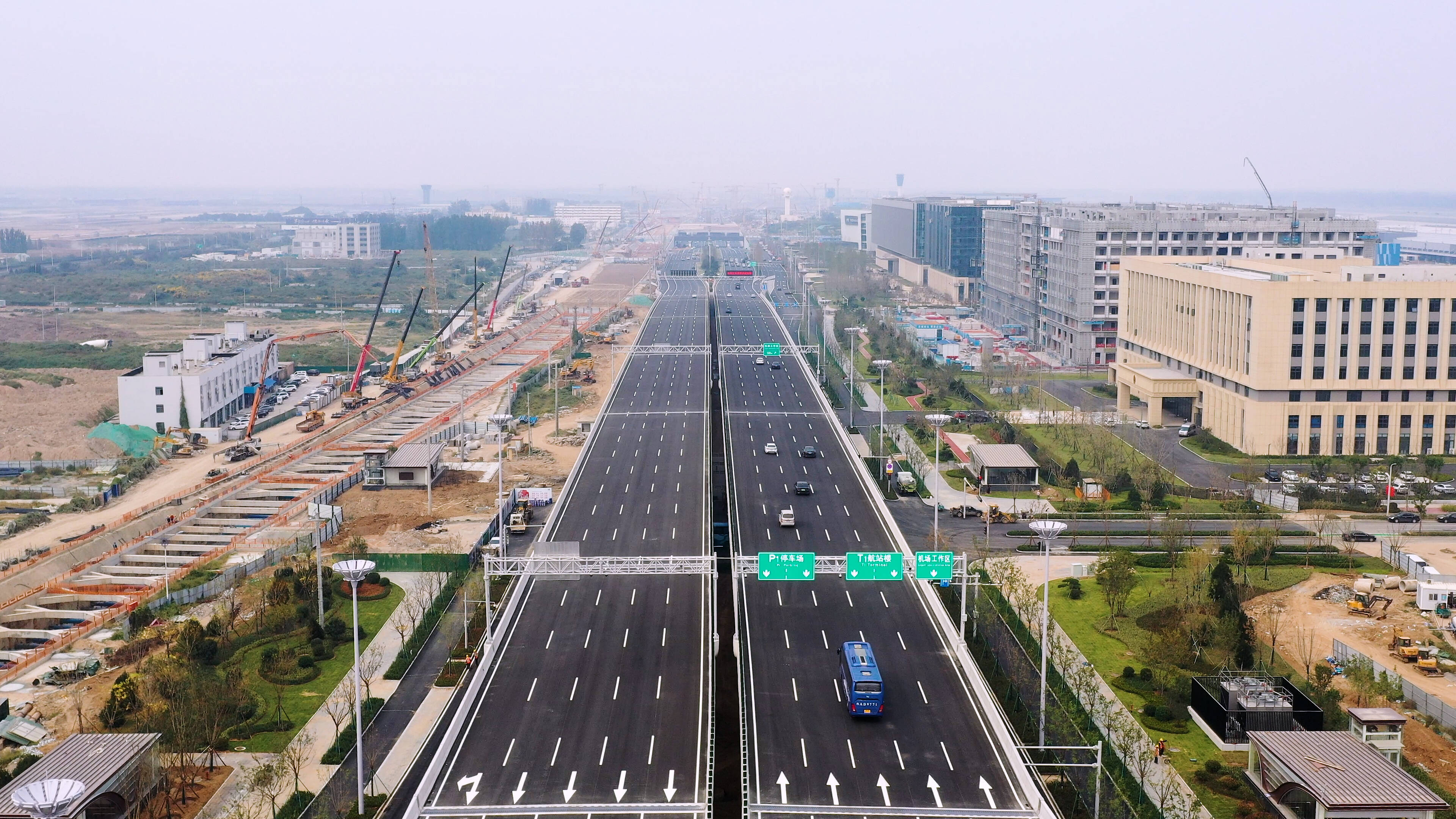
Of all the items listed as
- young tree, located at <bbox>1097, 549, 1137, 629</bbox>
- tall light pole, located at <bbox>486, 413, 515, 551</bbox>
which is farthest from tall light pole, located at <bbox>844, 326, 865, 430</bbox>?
young tree, located at <bbox>1097, 549, 1137, 629</bbox>

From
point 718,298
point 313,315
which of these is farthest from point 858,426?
point 313,315

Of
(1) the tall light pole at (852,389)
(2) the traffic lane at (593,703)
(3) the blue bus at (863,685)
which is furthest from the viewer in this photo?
(1) the tall light pole at (852,389)

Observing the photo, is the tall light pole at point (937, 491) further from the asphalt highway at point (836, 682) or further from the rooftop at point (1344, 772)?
the rooftop at point (1344, 772)

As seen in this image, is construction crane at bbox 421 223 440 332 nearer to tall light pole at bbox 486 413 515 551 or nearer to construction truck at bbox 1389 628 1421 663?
tall light pole at bbox 486 413 515 551

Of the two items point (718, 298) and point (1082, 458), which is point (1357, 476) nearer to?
point (1082, 458)

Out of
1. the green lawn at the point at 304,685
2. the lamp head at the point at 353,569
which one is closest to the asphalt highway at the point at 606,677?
the green lawn at the point at 304,685
